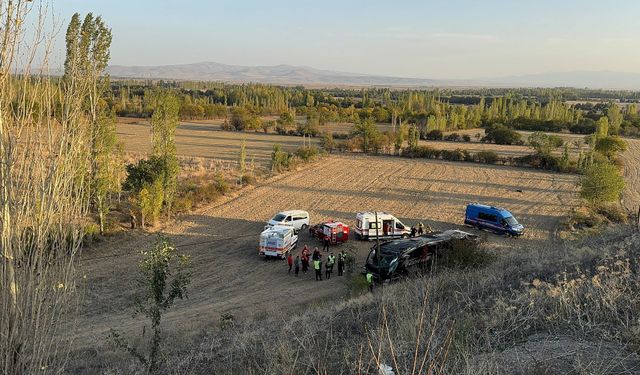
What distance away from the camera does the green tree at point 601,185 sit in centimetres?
2489

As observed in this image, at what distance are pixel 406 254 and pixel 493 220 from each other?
912 cm

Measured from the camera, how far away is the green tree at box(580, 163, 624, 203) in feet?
81.7

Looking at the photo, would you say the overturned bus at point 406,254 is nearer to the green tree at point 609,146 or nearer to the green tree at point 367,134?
the green tree at point 367,134

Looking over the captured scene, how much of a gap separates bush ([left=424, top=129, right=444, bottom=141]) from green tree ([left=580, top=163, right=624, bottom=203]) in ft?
127

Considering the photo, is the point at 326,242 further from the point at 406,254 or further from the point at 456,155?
the point at 456,155

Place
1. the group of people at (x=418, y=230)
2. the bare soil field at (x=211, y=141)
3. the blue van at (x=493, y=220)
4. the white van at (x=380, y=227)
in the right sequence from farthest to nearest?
the bare soil field at (x=211, y=141) < the blue van at (x=493, y=220) < the white van at (x=380, y=227) < the group of people at (x=418, y=230)

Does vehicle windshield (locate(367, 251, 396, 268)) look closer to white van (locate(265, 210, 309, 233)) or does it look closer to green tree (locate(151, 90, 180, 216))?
white van (locate(265, 210, 309, 233))

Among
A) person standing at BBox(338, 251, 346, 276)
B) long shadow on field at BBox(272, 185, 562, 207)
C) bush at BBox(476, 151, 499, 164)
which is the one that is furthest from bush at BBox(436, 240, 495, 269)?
bush at BBox(476, 151, 499, 164)

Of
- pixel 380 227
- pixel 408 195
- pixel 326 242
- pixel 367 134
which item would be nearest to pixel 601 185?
pixel 408 195

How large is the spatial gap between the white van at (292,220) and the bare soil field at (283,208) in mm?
572

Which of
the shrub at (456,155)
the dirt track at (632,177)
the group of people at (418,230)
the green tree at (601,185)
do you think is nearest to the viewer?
the group of people at (418,230)

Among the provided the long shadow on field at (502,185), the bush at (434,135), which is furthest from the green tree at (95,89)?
the bush at (434,135)

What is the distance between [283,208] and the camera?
2602 centimetres

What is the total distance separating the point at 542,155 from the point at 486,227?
902 inches
